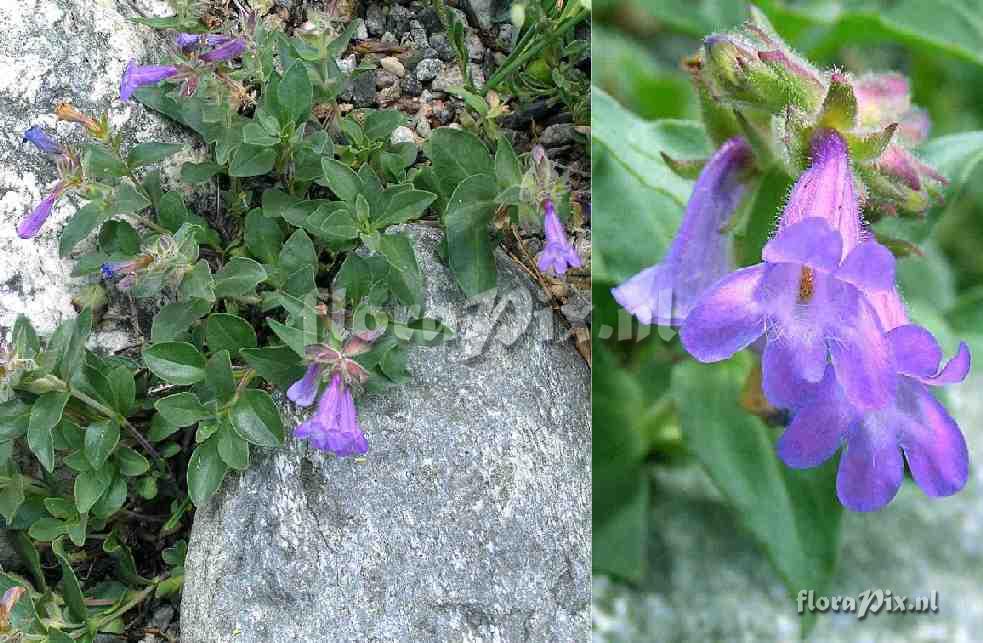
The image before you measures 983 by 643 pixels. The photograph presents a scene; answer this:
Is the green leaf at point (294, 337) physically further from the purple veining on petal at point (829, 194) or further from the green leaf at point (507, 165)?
the purple veining on petal at point (829, 194)

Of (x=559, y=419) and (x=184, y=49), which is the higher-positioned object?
(x=184, y=49)

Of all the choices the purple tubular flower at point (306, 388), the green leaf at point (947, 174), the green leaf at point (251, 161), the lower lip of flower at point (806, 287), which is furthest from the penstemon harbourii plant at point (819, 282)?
the green leaf at point (251, 161)

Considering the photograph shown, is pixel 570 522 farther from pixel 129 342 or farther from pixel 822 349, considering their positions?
pixel 129 342

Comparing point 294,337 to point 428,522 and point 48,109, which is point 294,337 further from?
point 48,109

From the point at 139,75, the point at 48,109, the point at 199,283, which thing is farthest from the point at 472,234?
the point at 48,109

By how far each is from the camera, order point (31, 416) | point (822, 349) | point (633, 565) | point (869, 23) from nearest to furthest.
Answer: point (822, 349), point (31, 416), point (633, 565), point (869, 23)

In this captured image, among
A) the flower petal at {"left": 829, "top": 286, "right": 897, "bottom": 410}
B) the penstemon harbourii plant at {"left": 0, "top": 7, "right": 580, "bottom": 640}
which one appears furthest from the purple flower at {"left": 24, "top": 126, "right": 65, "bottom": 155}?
the flower petal at {"left": 829, "top": 286, "right": 897, "bottom": 410}

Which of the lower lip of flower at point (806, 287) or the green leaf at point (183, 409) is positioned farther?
the green leaf at point (183, 409)

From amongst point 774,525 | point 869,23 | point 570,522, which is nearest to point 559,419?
point 570,522
